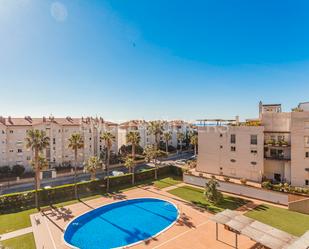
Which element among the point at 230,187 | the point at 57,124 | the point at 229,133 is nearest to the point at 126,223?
the point at 230,187

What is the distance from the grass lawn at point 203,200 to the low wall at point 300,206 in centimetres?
586

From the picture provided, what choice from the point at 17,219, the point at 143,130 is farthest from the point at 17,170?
the point at 143,130

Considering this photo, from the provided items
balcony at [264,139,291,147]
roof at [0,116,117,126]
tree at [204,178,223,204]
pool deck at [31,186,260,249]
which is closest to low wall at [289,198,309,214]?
pool deck at [31,186,260,249]

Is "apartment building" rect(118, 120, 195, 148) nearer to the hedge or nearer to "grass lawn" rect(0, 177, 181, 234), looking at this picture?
the hedge

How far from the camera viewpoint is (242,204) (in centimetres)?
3016

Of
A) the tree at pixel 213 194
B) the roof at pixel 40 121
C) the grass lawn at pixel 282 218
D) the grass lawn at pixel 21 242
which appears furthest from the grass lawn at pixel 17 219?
the roof at pixel 40 121

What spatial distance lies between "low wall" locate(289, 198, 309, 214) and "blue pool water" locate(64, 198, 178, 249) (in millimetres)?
15515

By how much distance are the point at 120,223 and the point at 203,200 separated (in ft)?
43.6

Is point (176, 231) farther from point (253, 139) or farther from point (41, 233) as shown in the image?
point (253, 139)

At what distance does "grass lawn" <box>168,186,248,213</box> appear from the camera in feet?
95.1

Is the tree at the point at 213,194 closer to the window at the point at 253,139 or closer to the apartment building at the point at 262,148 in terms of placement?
the apartment building at the point at 262,148

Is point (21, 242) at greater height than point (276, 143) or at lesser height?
lesser

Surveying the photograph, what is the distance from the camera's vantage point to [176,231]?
22547 mm

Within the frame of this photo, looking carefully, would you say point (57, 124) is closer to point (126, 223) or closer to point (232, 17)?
point (126, 223)
